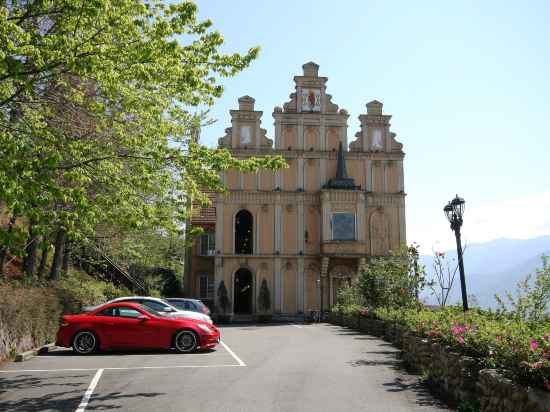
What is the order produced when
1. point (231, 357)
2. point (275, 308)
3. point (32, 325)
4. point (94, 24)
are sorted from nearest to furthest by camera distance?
point (94, 24) → point (231, 357) → point (32, 325) → point (275, 308)

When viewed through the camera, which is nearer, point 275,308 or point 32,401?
point 32,401

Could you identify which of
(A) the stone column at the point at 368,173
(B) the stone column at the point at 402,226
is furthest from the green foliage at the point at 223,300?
(B) the stone column at the point at 402,226

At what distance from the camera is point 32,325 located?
15.3 metres

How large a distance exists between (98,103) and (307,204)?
30.0 meters

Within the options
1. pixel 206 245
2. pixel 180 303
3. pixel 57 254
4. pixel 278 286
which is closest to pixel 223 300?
pixel 278 286

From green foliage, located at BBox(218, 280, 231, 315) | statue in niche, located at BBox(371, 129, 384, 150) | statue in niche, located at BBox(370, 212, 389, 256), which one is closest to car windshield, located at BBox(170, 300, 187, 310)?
green foliage, located at BBox(218, 280, 231, 315)

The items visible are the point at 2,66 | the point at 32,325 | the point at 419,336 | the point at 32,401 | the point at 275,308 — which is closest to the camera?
the point at 2,66

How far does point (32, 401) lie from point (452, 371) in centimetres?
695

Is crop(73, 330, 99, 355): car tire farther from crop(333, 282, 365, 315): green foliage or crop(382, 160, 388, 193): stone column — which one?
crop(382, 160, 388, 193): stone column

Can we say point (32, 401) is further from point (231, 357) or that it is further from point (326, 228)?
point (326, 228)

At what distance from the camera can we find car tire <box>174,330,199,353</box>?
586 inches

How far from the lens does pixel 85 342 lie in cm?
1468

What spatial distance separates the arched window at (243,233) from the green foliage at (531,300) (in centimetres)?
2945

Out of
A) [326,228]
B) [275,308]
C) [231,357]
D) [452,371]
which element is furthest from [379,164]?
[452,371]
